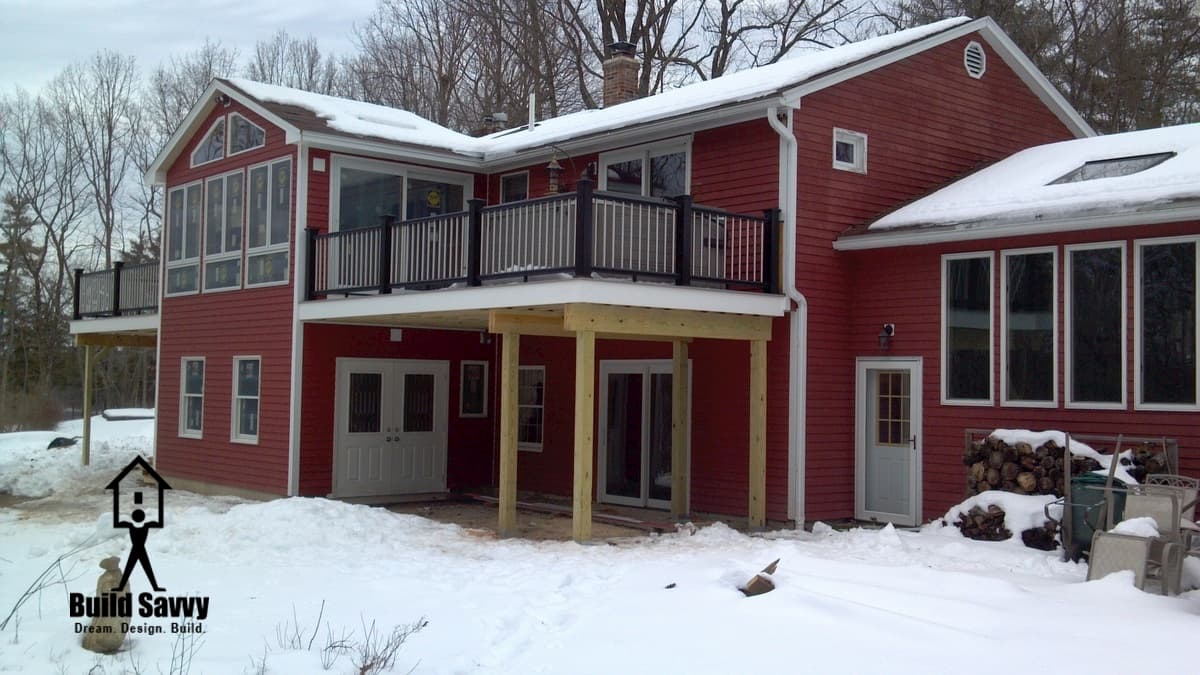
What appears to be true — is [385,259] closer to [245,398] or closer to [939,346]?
[245,398]

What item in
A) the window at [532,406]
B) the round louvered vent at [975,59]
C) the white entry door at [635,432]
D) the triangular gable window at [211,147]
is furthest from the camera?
the triangular gable window at [211,147]

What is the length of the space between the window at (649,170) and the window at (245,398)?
232 inches

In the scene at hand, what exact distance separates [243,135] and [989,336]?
37.6 ft

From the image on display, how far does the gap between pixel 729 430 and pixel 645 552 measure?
3500 millimetres

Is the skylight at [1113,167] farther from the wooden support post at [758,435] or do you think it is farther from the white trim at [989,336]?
the wooden support post at [758,435]

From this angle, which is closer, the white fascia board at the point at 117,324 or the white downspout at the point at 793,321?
the white downspout at the point at 793,321

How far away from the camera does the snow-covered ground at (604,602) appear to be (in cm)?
677

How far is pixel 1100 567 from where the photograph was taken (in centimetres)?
877

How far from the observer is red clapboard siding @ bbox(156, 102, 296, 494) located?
1576cm

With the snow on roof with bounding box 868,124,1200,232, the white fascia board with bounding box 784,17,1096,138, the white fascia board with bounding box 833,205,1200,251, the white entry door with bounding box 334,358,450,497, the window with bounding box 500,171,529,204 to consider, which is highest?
the white fascia board with bounding box 784,17,1096,138

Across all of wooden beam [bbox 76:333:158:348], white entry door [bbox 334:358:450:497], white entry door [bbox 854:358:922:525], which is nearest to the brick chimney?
white entry door [bbox 334:358:450:497]

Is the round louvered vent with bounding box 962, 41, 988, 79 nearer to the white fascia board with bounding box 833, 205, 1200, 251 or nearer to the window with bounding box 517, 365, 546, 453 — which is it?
the white fascia board with bounding box 833, 205, 1200, 251

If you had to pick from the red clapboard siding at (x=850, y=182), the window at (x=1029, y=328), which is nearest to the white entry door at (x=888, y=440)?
the red clapboard siding at (x=850, y=182)

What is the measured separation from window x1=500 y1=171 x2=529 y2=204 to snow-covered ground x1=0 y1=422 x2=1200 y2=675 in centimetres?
642
